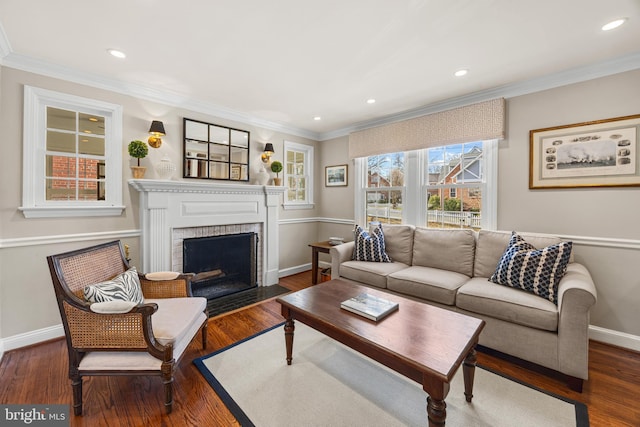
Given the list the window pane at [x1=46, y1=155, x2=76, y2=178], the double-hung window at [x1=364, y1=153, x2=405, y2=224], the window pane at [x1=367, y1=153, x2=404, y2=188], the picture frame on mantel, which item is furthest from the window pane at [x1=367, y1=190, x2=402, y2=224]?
the window pane at [x1=46, y1=155, x2=76, y2=178]

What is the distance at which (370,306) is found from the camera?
6.05 feet

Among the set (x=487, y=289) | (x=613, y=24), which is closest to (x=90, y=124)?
(x=487, y=289)

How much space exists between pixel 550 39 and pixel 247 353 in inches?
134

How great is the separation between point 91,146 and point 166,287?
1.67 metres

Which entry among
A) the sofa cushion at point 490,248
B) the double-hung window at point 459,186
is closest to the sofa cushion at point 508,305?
the sofa cushion at point 490,248

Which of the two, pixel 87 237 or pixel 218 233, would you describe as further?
pixel 218 233

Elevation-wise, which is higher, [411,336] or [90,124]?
[90,124]

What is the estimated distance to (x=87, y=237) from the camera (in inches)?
100

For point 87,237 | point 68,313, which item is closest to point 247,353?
point 68,313

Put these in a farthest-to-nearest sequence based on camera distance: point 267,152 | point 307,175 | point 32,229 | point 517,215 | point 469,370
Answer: point 307,175 < point 267,152 < point 517,215 < point 32,229 < point 469,370

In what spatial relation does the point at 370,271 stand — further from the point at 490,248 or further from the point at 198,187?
the point at 198,187

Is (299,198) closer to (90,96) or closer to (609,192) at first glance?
(90,96)

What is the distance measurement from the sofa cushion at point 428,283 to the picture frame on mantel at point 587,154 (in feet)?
4.20

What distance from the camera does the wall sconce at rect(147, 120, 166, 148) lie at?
279 centimetres
